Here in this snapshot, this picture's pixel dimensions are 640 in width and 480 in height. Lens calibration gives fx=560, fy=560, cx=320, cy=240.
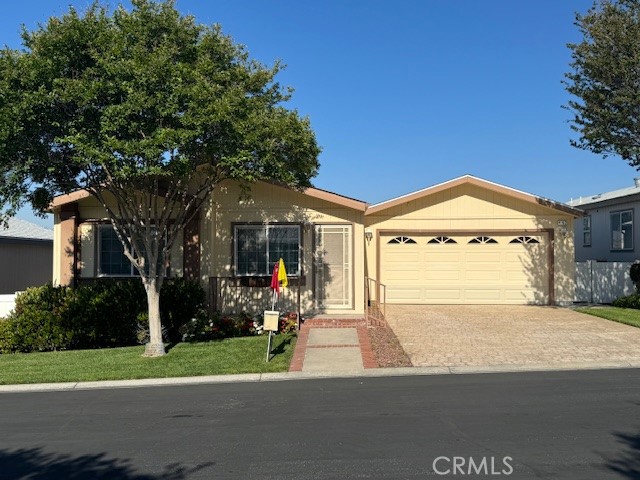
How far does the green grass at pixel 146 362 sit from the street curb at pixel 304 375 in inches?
9.0

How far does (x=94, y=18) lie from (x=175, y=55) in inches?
59.6

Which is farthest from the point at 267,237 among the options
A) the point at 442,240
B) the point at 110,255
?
the point at 442,240

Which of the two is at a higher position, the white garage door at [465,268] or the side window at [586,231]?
the side window at [586,231]

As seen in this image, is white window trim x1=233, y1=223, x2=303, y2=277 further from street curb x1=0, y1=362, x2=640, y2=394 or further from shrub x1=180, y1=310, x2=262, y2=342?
street curb x1=0, y1=362, x2=640, y2=394

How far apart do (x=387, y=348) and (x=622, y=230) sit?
13759 millimetres

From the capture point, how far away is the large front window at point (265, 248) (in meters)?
14.8

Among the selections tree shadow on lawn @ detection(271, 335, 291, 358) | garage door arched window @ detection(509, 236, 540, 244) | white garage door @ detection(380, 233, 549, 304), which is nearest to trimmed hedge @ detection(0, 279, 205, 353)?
tree shadow on lawn @ detection(271, 335, 291, 358)

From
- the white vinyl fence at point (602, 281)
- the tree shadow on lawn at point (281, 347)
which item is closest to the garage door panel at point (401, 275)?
the white vinyl fence at point (602, 281)

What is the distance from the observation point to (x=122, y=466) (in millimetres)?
5242

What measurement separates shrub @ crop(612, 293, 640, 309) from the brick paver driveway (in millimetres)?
2009

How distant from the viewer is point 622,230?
66.9 ft

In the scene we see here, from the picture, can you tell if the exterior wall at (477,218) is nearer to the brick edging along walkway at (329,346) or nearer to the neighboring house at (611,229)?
the neighboring house at (611,229)

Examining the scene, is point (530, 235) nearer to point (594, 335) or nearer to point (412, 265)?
point (412, 265)

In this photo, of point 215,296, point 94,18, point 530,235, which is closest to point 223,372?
point 215,296
